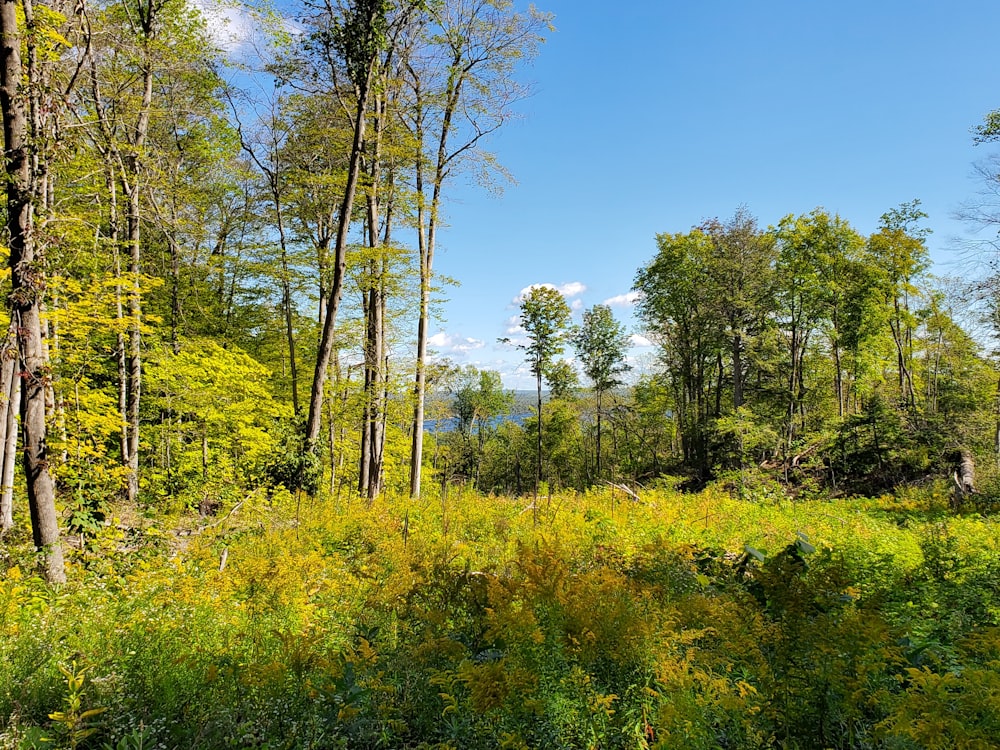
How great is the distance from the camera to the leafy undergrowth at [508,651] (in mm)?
2420

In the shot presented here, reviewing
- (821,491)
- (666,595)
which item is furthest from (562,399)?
(666,595)

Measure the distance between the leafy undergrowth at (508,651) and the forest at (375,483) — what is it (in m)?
0.03

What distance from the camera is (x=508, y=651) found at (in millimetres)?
3010

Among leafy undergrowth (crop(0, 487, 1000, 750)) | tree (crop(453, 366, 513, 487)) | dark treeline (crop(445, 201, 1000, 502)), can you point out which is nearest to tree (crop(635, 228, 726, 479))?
dark treeline (crop(445, 201, 1000, 502))

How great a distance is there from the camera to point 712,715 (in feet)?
8.31

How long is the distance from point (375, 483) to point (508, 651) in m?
11.0

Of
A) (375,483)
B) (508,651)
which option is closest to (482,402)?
(375,483)

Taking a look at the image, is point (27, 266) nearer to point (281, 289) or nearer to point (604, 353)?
point (281, 289)

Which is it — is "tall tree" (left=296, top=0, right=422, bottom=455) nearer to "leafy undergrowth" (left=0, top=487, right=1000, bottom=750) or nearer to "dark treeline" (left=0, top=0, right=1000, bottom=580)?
"dark treeline" (left=0, top=0, right=1000, bottom=580)

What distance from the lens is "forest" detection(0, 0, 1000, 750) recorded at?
2.72 metres

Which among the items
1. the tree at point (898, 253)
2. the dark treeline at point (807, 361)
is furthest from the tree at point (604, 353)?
the tree at point (898, 253)

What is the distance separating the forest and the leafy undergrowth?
0.10 feet

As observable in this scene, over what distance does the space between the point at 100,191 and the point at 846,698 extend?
1381 cm

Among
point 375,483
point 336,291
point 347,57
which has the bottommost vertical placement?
point 375,483
